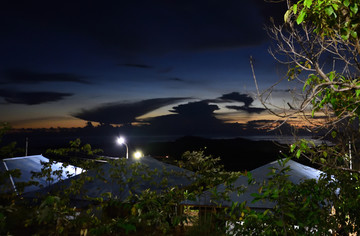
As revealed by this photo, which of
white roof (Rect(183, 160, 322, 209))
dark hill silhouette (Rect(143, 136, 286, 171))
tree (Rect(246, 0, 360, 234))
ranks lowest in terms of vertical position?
dark hill silhouette (Rect(143, 136, 286, 171))

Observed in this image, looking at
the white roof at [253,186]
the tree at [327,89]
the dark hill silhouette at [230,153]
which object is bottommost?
the dark hill silhouette at [230,153]

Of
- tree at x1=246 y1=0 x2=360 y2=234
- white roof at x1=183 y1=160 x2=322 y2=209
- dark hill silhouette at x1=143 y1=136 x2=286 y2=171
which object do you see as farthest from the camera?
dark hill silhouette at x1=143 y1=136 x2=286 y2=171

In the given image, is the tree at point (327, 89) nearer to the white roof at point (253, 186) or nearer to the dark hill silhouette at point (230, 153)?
the white roof at point (253, 186)

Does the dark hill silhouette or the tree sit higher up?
the tree

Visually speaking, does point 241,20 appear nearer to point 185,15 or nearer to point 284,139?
point 185,15

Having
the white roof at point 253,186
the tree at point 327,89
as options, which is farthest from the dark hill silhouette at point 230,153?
the tree at point 327,89

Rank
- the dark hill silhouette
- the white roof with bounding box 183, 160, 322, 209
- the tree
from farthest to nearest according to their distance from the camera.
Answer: the dark hill silhouette < the white roof with bounding box 183, 160, 322, 209 < the tree

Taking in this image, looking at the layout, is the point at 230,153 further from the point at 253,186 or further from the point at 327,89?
the point at 327,89

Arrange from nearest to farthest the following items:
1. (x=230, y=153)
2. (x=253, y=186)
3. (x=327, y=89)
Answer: (x=327, y=89)
(x=253, y=186)
(x=230, y=153)

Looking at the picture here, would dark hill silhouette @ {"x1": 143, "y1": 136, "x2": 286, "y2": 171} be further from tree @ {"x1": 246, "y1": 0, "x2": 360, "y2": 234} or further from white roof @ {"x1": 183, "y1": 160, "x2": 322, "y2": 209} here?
tree @ {"x1": 246, "y1": 0, "x2": 360, "y2": 234}

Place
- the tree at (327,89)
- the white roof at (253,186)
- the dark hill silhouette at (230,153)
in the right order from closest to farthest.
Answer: the tree at (327,89), the white roof at (253,186), the dark hill silhouette at (230,153)

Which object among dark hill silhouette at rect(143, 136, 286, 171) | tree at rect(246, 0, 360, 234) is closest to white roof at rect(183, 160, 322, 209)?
tree at rect(246, 0, 360, 234)

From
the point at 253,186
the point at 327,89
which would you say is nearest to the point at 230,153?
the point at 253,186

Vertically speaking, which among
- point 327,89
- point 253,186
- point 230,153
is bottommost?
point 230,153
